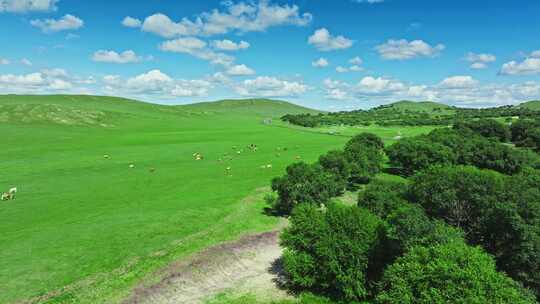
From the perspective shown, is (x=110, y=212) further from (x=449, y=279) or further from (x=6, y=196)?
(x=449, y=279)

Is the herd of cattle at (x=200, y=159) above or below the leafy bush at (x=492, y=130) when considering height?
below

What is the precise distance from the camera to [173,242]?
3034 cm

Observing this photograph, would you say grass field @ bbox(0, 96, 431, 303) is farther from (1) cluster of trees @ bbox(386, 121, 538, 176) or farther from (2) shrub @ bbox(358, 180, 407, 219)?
(1) cluster of trees @ bbox(386, 121, 538, 176)

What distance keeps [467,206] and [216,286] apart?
851 inches

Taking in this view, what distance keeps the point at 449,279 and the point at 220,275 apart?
626 inches

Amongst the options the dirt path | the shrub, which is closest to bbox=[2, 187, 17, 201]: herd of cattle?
the dirt path

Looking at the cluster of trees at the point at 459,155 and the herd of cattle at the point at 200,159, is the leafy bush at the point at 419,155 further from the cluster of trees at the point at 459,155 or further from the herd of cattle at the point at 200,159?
the herd of cattle at the point at 200,159

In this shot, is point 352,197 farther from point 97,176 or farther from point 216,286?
point 97,176

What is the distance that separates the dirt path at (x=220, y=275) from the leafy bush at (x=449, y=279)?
346 inches

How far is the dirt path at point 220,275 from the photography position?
22.4m

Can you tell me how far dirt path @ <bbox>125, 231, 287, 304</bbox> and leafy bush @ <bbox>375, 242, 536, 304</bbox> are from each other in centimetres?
880

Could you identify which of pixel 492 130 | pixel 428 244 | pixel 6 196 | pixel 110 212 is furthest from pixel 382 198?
pixel 492 130

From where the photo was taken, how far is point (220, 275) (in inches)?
997

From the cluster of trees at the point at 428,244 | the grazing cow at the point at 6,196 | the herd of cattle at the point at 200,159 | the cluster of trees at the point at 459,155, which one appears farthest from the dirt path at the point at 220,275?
the cluster of trees at the point at 459,155
